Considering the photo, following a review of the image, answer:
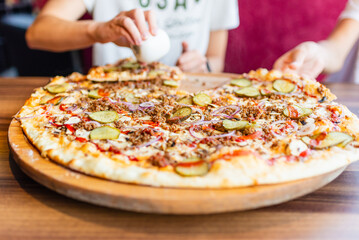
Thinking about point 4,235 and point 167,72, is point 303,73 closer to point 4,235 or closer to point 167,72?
point 167,72

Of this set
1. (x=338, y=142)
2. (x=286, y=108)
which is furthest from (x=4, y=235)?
(x=286, y=108)

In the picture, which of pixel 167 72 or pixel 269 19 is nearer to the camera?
pixel 167 72

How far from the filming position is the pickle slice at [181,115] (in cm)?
208

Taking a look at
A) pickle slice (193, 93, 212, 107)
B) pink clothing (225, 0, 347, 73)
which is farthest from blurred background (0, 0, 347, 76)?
pickle slice (193, 93, 212, 107)

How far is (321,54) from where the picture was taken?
296 cm

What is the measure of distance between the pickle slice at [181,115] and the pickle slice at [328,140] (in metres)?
0.70

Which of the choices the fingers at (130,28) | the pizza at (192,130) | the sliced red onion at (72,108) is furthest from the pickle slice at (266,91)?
the sliced red onion at (72,108)

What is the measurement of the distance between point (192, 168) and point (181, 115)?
668 millimetres

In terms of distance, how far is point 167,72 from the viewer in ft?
9.82

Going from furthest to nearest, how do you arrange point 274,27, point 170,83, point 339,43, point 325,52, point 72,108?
point 274,27
point 339,43
point 325,52
point 170,83
point 72,108

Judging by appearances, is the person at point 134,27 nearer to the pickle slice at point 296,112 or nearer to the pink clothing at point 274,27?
the pickle slice at point 296,112

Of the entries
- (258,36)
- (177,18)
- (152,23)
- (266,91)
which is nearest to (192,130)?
(266,91)

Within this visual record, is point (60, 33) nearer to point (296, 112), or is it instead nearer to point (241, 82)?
point (241, 82)

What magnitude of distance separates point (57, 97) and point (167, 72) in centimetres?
99
